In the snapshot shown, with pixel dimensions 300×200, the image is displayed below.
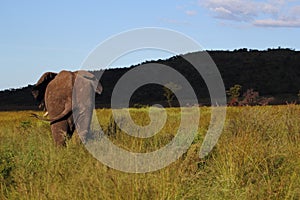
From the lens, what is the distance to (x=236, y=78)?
267 ft

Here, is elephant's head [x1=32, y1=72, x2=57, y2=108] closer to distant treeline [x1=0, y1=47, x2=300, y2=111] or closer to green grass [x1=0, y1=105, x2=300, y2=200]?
green grass [x1=0, y1=105, x2=300, y2=200]

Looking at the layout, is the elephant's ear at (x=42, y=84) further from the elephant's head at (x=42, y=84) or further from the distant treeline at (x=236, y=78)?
the distant treeline at (x=236, y=78)

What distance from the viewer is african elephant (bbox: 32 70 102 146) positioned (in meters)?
10.6

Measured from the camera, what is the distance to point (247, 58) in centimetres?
9219

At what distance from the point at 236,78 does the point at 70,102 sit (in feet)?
236

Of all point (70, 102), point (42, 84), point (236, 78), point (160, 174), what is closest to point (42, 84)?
point (42, 84)

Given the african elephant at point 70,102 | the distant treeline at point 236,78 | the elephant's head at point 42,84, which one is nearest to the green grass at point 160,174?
the african elephant at point 70,102

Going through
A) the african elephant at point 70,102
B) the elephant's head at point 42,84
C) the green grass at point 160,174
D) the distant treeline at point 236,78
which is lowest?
the green grass at point 160,174

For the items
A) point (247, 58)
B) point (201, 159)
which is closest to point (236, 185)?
point (201, 159)

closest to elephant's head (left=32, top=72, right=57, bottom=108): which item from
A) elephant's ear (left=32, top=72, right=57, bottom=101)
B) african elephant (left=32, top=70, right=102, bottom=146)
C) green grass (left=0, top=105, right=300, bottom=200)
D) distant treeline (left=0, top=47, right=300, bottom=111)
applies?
elephant's ear (left=32, top=72, right=57, bottom=101)

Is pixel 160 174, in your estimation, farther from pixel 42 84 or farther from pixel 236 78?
pixel 236 78

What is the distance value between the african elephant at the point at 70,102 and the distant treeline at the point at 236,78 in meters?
→ 56.4

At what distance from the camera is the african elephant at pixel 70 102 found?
34.7 feet

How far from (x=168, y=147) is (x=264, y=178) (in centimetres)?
205
